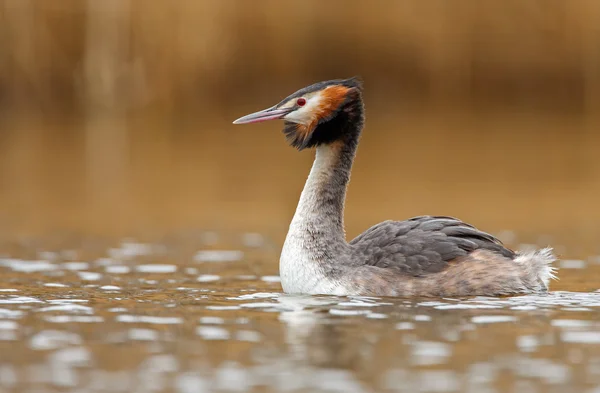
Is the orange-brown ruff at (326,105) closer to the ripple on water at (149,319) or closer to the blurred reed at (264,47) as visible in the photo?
the ripple on water at (149,319)

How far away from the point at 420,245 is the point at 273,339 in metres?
2.29

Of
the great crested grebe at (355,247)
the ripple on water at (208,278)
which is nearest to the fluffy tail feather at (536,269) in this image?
the great crested grebe at (355,247)

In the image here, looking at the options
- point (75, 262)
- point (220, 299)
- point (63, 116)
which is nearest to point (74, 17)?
point (63, 116)

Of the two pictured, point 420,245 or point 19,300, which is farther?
point 420,245

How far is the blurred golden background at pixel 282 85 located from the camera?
64.7 ft

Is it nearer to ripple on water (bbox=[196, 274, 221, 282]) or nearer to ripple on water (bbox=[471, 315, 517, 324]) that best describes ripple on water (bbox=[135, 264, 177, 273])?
ripple on water (bbox=[196, 274, 221, 282])

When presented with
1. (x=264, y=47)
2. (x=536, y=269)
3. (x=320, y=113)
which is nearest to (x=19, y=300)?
(x=320, y=113)

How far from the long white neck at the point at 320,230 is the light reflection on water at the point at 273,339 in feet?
0.64

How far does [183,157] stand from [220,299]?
39.4 ft

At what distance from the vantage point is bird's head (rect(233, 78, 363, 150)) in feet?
30.8

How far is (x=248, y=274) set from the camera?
10.5 metres

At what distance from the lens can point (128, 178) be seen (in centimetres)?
1800

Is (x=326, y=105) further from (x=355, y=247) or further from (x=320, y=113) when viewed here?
(x=355, y=247)

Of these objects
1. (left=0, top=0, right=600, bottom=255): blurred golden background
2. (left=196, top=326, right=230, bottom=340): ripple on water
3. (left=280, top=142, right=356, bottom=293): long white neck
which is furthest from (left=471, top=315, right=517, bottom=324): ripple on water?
(left=0, top=0, right=600, bottom=255): blurred golden background
